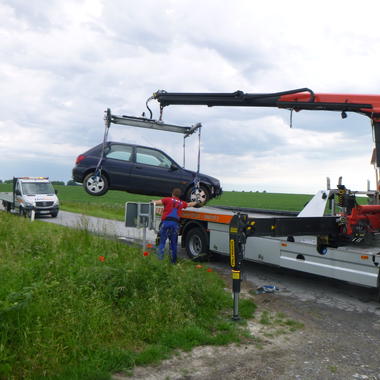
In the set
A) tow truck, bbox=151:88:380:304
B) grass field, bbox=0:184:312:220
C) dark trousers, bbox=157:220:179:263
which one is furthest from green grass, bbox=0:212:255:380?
grass field, bbox=0:184:312:220

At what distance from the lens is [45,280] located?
20.2ft

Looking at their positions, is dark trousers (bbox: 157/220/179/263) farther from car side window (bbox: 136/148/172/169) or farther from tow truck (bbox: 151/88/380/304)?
tow truck (bbox: 151/88/380/304)

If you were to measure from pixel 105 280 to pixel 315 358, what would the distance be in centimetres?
301

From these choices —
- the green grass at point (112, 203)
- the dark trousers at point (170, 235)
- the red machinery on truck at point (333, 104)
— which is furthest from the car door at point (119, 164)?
the green grass at point (112, 203)

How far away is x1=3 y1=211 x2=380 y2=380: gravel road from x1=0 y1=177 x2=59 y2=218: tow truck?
55.3ft

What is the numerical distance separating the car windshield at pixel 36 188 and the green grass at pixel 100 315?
52.0ft

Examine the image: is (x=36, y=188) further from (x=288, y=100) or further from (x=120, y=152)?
(x=288, y=100)

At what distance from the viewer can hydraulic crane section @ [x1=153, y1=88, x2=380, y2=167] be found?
787cm

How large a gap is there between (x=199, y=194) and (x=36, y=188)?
1522 cm

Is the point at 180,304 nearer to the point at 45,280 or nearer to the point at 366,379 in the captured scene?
the point at 45,280

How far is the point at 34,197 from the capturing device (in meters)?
22.4

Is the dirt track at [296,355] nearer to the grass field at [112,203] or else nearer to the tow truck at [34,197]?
the grass field at [112,203]

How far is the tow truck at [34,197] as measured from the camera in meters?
22.1

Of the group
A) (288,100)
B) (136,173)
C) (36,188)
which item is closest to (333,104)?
(288,100)
